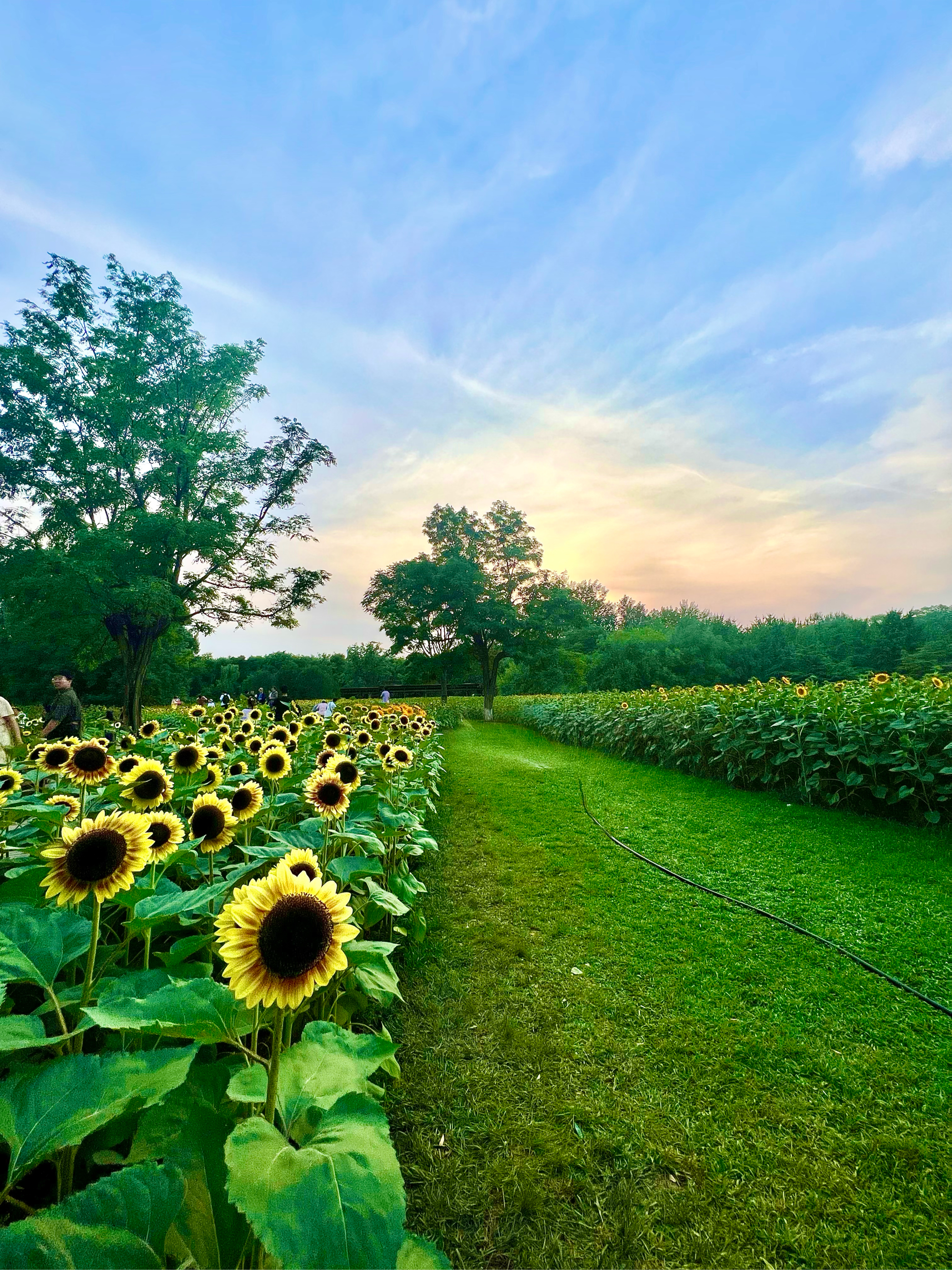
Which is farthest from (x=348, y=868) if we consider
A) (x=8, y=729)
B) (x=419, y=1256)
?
(x=8, y=729)

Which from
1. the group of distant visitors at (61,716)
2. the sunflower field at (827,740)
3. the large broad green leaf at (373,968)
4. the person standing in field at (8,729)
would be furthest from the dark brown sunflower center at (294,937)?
the person standing in field at (8,729)

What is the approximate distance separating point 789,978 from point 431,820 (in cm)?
318

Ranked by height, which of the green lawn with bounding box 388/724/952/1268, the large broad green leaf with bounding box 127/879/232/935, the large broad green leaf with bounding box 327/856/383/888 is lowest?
the green lawn with bounding box 388/724/952/1268

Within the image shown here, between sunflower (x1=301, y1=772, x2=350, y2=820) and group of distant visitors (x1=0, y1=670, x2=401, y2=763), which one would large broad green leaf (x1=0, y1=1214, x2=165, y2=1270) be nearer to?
sunflower (x1=301, y1=772, x2=350, y2=820)

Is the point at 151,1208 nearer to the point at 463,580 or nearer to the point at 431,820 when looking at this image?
the point at 431,820

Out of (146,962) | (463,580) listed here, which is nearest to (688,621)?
(463,580)

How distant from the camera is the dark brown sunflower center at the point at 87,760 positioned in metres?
1.99

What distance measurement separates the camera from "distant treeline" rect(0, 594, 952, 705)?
2530 cm

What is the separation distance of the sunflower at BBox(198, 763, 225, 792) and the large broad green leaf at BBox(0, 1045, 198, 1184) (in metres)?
1.48

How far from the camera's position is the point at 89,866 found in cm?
112

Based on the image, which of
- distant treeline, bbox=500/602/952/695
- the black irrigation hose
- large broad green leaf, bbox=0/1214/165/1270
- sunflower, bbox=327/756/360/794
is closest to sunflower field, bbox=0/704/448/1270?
large broad green leaf, bbox=0/1214/165/1270

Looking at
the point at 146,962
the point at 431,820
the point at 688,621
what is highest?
the point at 688,621

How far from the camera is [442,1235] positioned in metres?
1.26

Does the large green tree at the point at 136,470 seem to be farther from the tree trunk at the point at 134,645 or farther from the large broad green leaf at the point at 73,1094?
the large broad green leaf at the point at 73,1094
